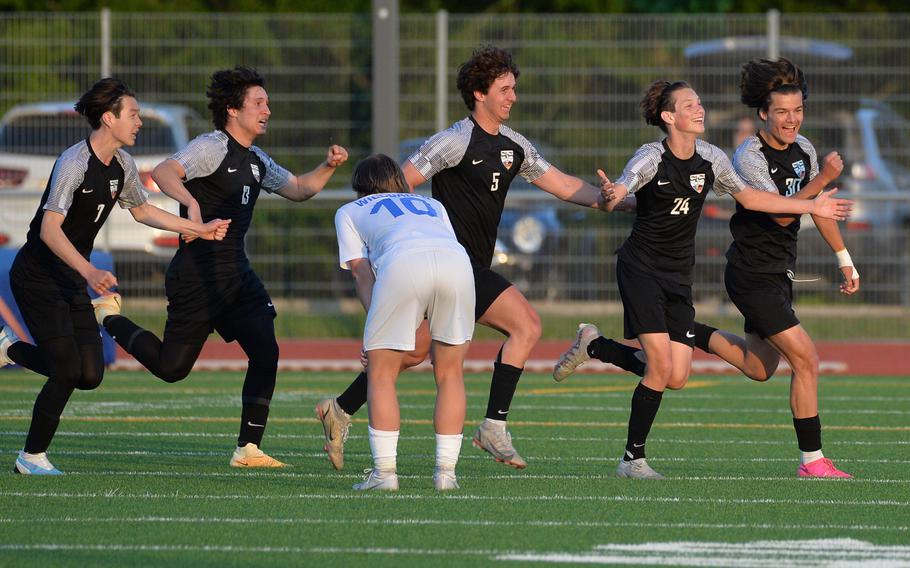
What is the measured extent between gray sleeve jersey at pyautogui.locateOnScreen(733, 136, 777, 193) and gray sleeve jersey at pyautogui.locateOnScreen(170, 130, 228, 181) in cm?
279

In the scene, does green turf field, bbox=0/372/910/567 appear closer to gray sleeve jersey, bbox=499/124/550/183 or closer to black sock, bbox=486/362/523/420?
black sock, bbox=486/362/523/420

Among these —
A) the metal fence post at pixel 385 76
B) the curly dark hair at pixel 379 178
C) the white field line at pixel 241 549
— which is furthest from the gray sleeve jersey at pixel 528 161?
the metal fence post at pixel 385 76

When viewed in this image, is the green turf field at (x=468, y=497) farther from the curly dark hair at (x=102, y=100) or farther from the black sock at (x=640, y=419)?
the curly dark hair at (x=102, y=100)

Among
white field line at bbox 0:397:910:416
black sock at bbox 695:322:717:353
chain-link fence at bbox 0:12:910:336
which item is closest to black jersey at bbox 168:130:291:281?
black sock at bbox 695:322:717:353

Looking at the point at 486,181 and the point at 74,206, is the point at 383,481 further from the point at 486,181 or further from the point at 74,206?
the point at 74,206

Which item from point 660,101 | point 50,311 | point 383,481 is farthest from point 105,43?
point 383,481

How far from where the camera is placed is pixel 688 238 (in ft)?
28.8

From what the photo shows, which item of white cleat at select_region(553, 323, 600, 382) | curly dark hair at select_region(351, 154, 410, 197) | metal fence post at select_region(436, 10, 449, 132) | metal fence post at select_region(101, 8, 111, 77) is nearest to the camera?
curly dark hair at select_region(351, 154, 410, 197)

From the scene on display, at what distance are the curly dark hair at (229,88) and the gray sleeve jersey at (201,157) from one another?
21cm

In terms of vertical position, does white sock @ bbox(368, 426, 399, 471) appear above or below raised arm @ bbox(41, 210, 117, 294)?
below

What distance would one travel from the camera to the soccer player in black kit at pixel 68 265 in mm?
8508

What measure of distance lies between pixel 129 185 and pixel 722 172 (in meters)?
3.12

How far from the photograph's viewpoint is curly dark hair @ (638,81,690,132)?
28.3ft

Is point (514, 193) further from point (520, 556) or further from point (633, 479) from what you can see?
point (520, 556)
